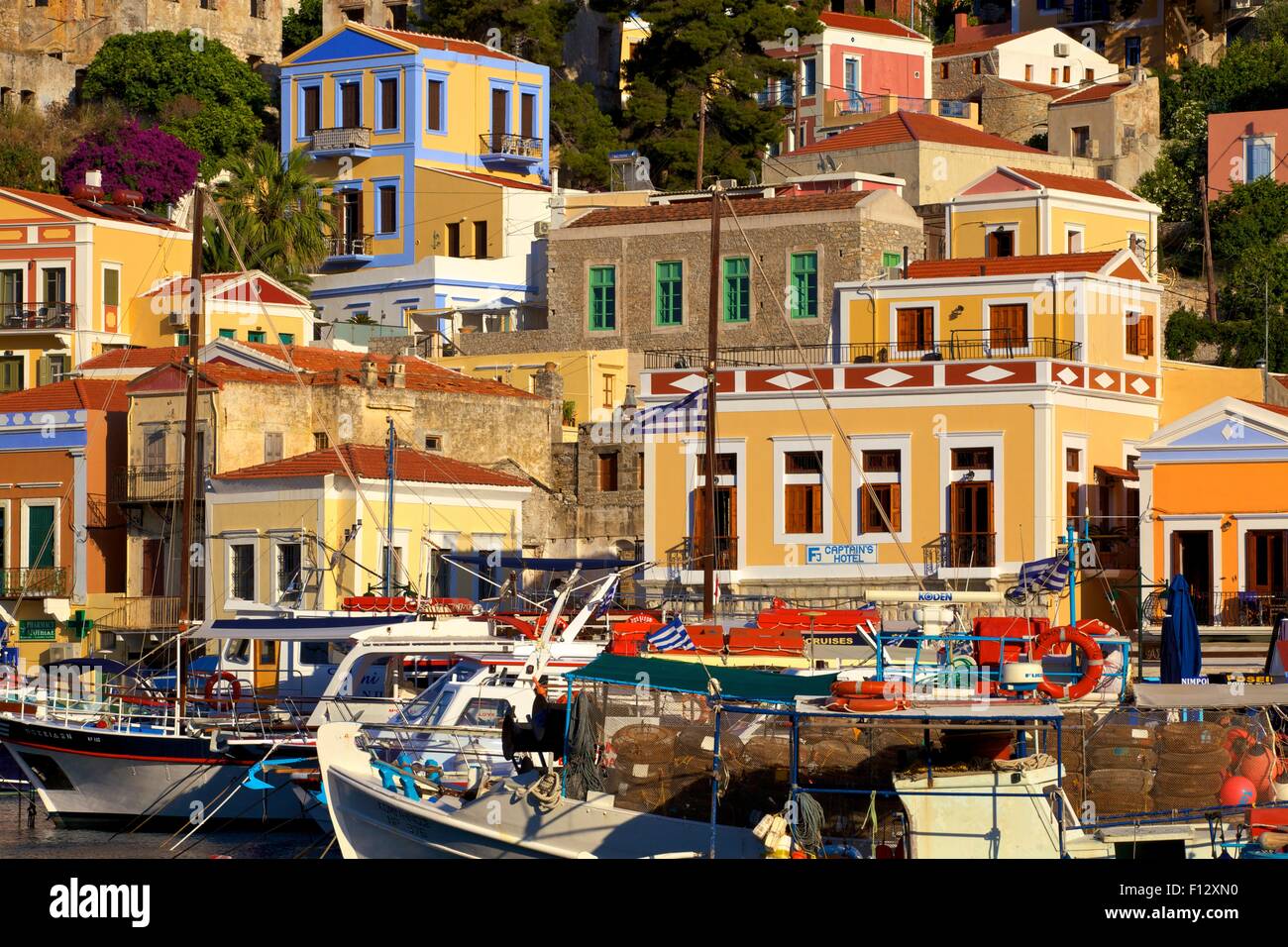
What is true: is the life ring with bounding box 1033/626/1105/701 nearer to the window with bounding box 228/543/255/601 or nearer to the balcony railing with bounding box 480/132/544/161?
the window with bounding box 228/543/255/601

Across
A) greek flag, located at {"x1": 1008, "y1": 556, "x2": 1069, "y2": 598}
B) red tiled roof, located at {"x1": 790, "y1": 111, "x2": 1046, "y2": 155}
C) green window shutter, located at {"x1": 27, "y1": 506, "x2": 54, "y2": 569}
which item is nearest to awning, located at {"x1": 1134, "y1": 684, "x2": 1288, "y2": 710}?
greek flag, located at {"x1": 1008, "y1": 556, "x2": 1069, "y2": 598}

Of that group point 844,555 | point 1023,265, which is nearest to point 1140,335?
point 1023,265

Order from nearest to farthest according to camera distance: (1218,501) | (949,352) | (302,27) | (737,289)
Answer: (1218,501), (949,352), (737,289), (302,27)

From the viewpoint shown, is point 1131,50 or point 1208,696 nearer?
point 1208,696

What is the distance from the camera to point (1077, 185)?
6538cm

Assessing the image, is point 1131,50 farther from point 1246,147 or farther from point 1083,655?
point 1083,655

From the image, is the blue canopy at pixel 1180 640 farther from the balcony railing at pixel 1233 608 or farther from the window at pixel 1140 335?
the window at pixel 1140 335

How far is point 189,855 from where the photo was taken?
123ft

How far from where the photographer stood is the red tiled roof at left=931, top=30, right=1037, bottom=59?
3733 inches

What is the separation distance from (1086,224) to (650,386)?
53.2ft

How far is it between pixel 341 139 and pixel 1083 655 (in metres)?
47.7

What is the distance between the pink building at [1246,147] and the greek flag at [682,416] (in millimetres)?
34870
